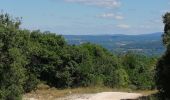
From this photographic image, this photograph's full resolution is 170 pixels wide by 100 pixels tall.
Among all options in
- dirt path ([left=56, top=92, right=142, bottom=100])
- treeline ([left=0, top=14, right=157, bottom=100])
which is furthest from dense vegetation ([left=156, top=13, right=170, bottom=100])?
treeline ([left=0, top=14, right=157, bottom=100])

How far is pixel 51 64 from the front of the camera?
48312 mm

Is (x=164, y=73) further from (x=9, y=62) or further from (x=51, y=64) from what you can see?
(x=51, y=64)

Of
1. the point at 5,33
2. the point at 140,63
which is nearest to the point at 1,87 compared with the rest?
the point at 5,33

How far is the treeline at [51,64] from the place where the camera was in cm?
2781

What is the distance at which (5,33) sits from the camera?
27.5 m

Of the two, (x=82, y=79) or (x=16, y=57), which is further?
(x=82, y=79)

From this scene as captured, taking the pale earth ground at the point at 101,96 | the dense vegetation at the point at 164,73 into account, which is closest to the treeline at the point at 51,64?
the pale earth ground at the point at 101,96

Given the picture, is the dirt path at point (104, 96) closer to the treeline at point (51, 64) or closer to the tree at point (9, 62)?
the treeline at point (51, 64)

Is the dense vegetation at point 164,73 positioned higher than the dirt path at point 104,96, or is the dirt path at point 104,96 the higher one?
the dense vegetation at point 164,73

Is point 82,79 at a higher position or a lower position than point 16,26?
lower

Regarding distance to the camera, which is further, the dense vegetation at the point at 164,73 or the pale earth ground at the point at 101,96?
the pale earth ground at the point at 101,96

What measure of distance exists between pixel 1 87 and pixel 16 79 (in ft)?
3.67

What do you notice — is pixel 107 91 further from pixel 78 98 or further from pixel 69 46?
pixel 69 46

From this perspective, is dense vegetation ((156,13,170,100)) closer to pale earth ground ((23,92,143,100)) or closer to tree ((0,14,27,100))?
pale earth ground ((23,92,143,100))
